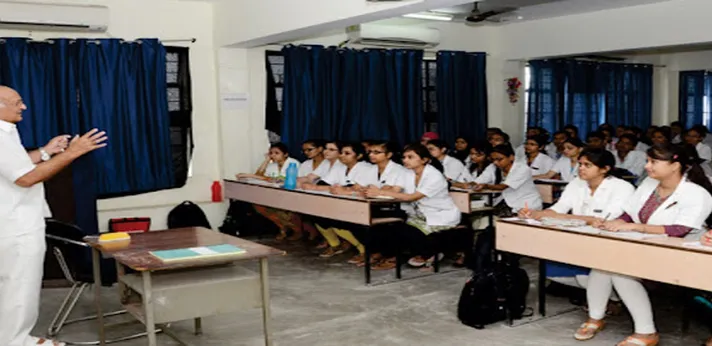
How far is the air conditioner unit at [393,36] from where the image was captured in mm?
7758

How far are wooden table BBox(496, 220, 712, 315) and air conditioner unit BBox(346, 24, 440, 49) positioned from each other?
415 centimetres

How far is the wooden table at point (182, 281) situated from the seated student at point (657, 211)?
187 cm

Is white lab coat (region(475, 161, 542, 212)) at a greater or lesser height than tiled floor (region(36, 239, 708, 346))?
greater

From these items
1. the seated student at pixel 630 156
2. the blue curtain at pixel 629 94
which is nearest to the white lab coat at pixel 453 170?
the seated student at pixel 630 156

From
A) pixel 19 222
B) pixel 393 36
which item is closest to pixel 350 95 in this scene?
pixel 393 36

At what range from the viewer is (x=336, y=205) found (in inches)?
213

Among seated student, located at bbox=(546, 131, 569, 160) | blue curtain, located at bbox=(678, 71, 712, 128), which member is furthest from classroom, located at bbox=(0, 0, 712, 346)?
seated student, located at bbox=(546, 131, 569, 160)

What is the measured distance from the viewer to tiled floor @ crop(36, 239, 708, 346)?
13.0 ft

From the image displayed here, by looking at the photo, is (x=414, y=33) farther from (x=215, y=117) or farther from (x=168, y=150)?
(x=168, y=150)

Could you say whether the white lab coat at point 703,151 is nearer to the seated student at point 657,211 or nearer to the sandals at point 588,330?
the seated student at point 657,211

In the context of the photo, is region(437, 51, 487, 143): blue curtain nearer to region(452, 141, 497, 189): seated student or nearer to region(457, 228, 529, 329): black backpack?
region(452, 141, 497, 189): seated student

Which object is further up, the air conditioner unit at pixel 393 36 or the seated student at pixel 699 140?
the air conditioner unit at pixel 393 36

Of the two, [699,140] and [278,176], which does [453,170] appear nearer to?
[278,176]

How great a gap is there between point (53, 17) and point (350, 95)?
10.5 feet
